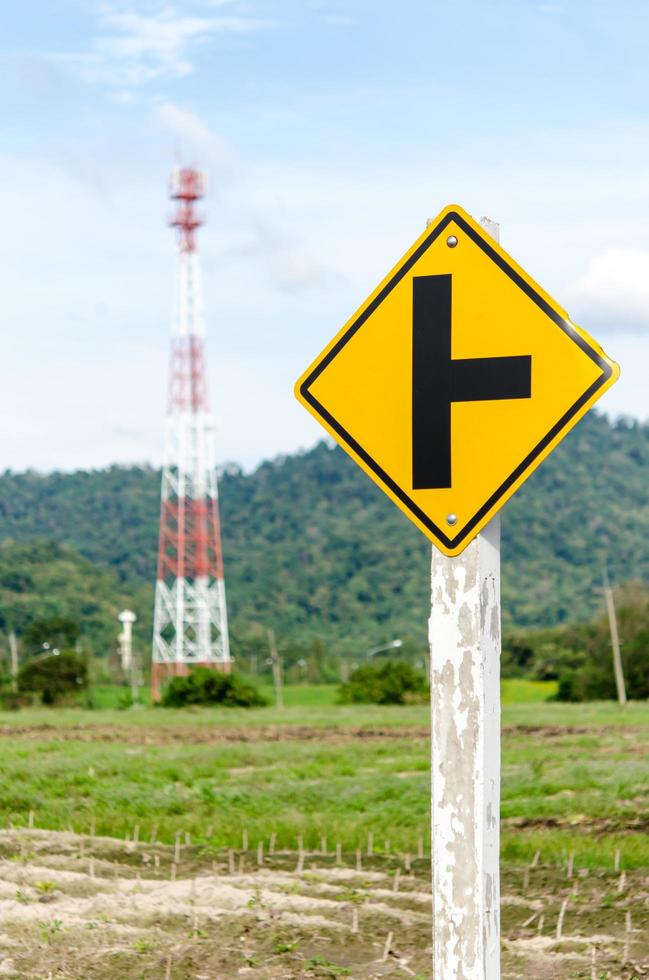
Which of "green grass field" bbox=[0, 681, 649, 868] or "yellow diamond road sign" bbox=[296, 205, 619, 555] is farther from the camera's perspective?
"green grass field" bbox=[0, 681, 649, 868]

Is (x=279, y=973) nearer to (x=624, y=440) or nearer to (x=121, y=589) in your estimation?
(x=121, y=589)

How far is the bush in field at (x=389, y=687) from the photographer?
52.1 metres

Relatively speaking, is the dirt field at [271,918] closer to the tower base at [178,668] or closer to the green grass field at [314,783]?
the green grass field at [314,783]

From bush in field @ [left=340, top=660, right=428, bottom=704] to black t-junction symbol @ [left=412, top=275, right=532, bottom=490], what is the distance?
160ft

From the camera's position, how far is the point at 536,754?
2291 centimetres

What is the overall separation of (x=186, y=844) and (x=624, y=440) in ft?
442

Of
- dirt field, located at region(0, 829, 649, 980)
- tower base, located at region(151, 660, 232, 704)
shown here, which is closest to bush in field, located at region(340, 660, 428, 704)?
tower base, located at region(151, 660, 232, 704)

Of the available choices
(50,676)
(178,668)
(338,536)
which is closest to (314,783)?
(178,668)

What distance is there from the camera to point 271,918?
8.24m

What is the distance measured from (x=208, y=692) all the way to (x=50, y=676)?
867 cm

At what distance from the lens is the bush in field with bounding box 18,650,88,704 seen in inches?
2130

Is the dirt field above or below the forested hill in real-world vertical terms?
below

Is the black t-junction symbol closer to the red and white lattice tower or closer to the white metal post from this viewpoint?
the white metal post

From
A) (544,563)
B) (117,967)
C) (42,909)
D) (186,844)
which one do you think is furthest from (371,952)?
(544,563)
